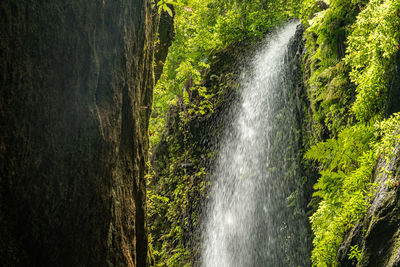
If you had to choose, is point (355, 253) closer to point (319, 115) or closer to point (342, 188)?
point (342, 188)

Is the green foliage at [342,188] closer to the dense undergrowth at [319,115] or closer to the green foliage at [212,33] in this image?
the dense undergrowth at [319,115]

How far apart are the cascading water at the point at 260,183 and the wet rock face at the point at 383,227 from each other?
2.70m

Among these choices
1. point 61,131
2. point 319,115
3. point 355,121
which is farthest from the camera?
point 319,115

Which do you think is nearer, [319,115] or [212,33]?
[319,115]

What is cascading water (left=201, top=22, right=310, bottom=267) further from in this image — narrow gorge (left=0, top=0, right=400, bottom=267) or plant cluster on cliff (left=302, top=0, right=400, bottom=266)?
plant cluster on cliff (left=302, top=0, right=400, bottom=266)

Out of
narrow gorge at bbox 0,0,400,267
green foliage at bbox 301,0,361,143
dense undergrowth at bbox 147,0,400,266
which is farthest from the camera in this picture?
green foliage at bbox 301,0,361,143

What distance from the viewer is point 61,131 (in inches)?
84.8

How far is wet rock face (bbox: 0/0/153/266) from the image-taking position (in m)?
1.84

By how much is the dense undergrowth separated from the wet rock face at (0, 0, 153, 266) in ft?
4.66

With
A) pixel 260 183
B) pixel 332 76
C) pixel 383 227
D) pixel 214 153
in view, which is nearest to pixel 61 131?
pixel 383 227

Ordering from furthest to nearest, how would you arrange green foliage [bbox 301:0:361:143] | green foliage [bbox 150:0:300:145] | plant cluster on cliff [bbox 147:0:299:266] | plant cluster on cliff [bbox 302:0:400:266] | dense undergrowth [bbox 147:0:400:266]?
green foliage [bbox 150:0:300:145] < plant cluster on cliff [bbox 147:0:299:266] < green foliage [bbox 301:0:361:143] < dense undergrowth [bbox 147:0:400:266] < plant cluster on cliff [bbox 302:0:400:266]

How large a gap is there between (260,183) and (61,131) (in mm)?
5301

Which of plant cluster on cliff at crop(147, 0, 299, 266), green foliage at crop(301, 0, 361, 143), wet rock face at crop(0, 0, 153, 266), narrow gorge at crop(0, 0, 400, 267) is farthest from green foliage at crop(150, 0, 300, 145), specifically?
wet rock face at crop(0, 0, 153, 266)

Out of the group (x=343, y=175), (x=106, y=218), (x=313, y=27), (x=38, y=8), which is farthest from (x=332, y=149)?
(x=38, y=8)
